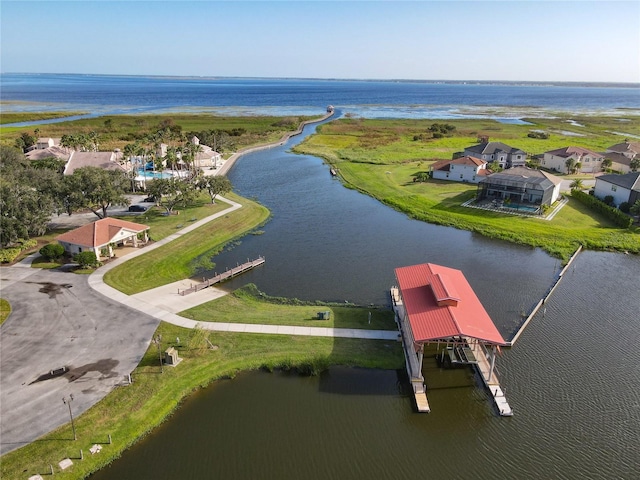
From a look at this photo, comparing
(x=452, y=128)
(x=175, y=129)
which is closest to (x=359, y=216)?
(x=175, y=129)

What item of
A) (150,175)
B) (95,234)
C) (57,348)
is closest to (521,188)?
(95,234)

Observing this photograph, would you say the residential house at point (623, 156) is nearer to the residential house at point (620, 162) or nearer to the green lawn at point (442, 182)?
the residential house at point (620, 162)

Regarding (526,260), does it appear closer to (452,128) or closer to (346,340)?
(346,340)

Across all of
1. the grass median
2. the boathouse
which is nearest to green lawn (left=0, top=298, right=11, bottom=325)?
the grass median

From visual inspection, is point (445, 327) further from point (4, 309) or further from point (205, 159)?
point (205, 159)

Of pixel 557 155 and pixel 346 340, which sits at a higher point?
pixel 557 155

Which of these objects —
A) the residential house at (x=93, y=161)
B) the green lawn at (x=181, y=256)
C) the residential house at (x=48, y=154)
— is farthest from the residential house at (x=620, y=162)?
the residential house at (x=48, y=154)

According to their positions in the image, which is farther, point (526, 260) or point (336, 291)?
point (526, 260)
